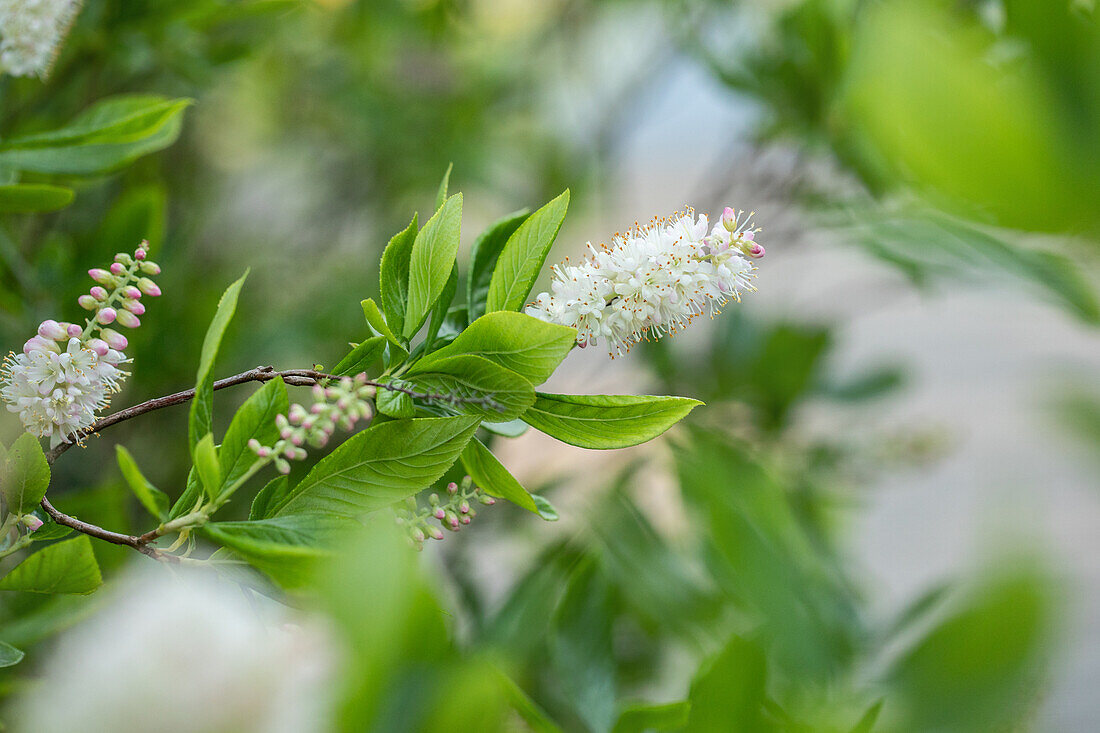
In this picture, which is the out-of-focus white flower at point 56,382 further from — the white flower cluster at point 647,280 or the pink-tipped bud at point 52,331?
the white flower cluster at point 647,280

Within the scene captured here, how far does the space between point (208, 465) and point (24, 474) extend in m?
0.04

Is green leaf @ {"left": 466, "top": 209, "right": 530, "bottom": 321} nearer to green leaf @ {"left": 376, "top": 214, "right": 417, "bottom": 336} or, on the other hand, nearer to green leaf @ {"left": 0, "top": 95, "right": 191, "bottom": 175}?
green leaf @ {"left": 376, "top": 214, "right": 417, "bottom": 336}

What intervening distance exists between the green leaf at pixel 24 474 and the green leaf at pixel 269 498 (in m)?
0.04

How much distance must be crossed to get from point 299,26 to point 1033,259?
2.60 ft

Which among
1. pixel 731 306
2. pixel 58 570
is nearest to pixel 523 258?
pixel 58 570

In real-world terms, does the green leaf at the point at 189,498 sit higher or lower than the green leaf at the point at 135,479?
lower

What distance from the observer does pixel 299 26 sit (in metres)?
0.87

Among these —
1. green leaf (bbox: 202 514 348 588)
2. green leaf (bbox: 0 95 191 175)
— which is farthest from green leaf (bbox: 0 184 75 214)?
green leaf (bbox: 202 514 348 588)

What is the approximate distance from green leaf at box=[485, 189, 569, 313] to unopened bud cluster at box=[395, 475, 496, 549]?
5 centimetres

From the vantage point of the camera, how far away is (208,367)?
0.17 metres

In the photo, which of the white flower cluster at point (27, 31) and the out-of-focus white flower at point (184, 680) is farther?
the white flower cluster at point (27, 31)

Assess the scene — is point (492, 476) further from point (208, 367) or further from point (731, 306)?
point (731, 306)

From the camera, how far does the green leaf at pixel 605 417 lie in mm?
198

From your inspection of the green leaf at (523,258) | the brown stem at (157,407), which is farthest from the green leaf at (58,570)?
the green leaf at (523,258)
